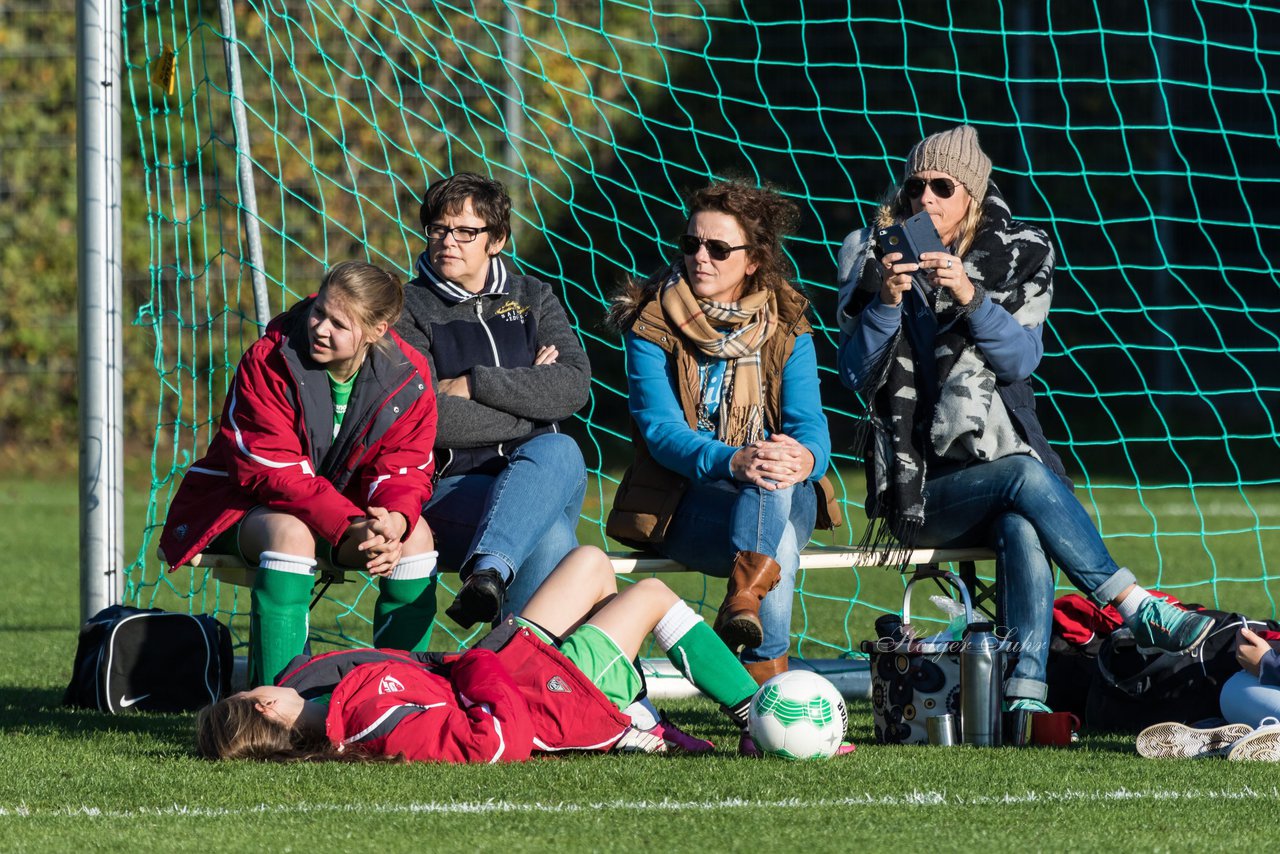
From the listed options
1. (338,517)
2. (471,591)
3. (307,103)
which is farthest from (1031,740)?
(307,103)

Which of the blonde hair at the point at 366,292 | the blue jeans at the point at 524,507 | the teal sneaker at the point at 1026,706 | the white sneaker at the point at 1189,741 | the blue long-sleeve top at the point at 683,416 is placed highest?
the blonde hair at the point at 366,292

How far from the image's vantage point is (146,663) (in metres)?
4.65

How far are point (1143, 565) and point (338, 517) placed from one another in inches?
185

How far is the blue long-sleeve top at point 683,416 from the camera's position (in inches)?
172

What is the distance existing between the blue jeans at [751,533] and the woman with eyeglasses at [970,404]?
0.24 metres

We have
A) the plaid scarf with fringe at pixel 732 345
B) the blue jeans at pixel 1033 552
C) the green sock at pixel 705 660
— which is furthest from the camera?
the plaid scarf with fringe at pixel 732 345

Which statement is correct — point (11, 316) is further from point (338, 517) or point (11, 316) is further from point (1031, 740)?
point (1031, 740)

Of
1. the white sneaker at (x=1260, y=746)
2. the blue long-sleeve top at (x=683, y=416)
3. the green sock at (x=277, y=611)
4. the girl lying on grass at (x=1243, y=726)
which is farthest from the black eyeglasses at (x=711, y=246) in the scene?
the white sneaker at (x=1260, y=746)

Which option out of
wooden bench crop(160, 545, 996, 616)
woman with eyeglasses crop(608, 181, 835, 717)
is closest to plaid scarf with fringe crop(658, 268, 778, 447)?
woman with eyeglasses crop(608, 181, 835, 717)

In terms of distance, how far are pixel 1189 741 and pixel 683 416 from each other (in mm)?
1477

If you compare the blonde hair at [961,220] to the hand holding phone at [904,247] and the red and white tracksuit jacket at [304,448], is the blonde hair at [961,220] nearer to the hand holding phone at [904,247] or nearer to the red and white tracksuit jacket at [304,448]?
the hand holding phone at [904,247]

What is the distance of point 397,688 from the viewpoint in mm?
3715

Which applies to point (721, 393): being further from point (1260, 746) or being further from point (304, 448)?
point (1260, 746)

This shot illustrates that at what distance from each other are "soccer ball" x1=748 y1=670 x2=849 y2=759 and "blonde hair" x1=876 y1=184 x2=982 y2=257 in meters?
1.36
